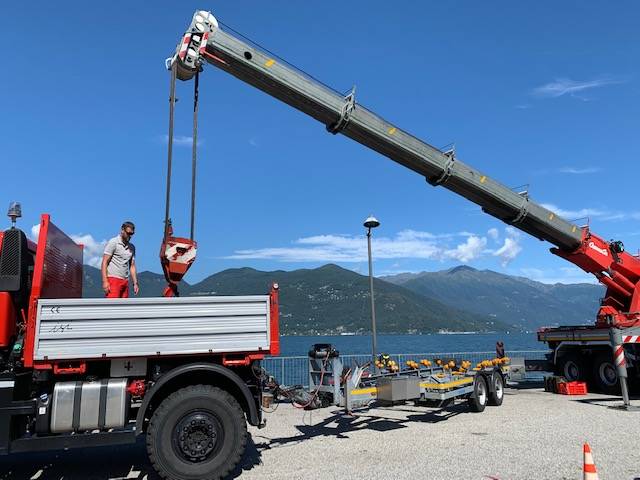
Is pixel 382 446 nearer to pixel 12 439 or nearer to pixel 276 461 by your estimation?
pixel 276 461

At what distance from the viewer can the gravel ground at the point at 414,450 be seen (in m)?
6.55

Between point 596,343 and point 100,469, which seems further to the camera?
point 596,343

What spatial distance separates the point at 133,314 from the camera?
A: 6070mm

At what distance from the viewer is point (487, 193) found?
1307 centimetres

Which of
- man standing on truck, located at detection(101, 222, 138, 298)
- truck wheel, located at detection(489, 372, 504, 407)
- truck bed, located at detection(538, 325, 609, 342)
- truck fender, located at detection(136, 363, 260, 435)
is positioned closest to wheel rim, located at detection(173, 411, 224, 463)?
truck fender, located at detection(136, 363, 260, 435)

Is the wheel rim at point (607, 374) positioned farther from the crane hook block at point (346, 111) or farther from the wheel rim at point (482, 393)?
the crane hook block at point (346, 111)

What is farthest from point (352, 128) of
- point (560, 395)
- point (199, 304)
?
point (560, 395)

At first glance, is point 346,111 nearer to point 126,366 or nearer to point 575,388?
point 126,366

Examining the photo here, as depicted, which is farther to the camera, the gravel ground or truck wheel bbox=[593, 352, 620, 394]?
truck wheel bbox=[593, 352, 620, 394]

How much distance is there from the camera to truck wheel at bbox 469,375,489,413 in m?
11.3

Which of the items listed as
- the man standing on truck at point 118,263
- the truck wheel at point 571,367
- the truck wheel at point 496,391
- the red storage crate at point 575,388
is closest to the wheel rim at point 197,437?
the man standing on truck at point 118,263

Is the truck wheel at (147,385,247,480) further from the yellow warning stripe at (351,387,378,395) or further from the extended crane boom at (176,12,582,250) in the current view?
the extended crane boom at (176,12,582,250)

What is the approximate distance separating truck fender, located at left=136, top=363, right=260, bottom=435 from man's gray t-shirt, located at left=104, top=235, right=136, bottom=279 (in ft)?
6.72

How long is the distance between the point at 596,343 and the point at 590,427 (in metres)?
6.43
